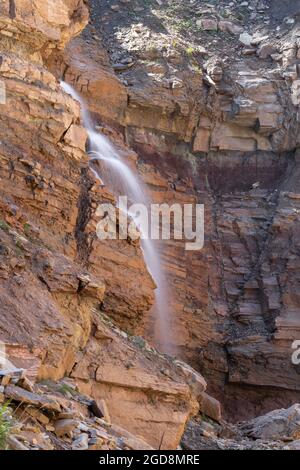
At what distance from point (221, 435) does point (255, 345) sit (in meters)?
7.31

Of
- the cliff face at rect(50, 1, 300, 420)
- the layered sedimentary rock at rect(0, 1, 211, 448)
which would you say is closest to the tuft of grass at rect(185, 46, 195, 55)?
the cliff face at rect(50, 1, 300, 420)

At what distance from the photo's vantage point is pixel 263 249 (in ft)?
81.8

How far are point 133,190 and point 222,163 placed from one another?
5.02 metres

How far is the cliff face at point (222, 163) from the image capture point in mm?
23031

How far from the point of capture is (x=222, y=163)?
2706 centimetres

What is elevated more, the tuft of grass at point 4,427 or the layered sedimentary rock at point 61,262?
the layered sedimentary rock at point 61,262

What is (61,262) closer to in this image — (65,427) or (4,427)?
(65,427)

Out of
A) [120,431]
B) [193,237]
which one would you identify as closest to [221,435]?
[120,431]

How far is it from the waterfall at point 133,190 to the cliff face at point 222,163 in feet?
1.46

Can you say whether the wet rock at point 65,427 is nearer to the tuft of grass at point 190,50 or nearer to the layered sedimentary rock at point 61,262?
the layered sedimentary rock at point 61,262

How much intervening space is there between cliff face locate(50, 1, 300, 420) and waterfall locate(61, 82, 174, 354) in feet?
1.46

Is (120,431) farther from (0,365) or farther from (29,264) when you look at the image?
(29,264)

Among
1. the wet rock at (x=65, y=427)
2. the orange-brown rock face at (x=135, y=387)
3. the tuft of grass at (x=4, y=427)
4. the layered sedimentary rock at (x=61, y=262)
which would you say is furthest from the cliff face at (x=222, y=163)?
the tuft of grass at (x=4, y=427)

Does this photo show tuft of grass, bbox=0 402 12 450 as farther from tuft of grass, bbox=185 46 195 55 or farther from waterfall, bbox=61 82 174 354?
tuft of grass, bbox=185 46 195 55
